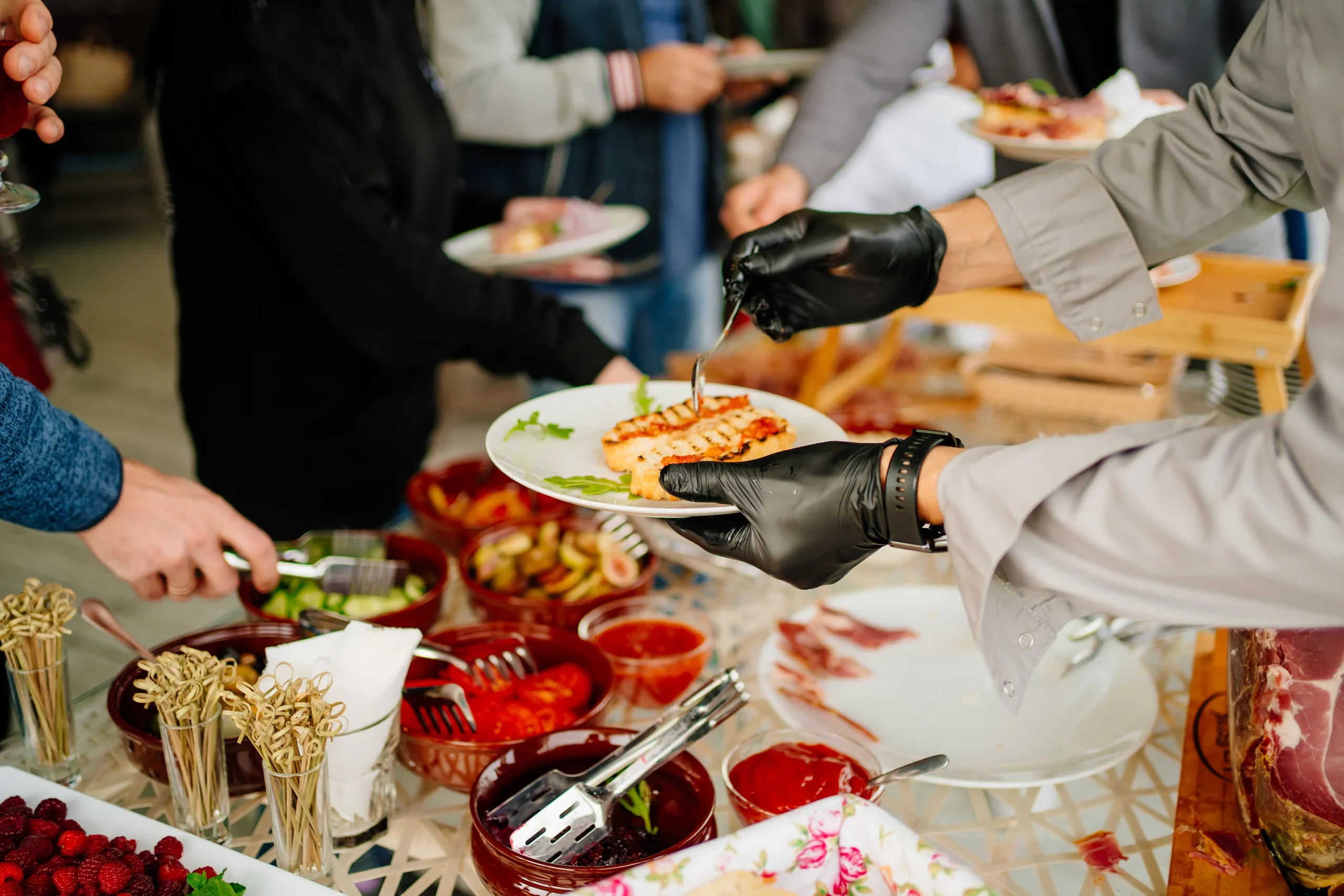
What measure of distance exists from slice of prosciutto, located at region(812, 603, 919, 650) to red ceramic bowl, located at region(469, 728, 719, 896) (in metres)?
0.44

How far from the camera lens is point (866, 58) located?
2443mm

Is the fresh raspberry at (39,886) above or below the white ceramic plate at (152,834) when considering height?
above

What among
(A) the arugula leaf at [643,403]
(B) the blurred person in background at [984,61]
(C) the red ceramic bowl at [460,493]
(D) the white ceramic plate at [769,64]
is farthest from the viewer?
(D) the white ceramic plate at [769,64]

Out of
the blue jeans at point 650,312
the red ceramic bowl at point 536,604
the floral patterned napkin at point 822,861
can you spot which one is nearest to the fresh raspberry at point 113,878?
the floral patterned napkin at point 822,861

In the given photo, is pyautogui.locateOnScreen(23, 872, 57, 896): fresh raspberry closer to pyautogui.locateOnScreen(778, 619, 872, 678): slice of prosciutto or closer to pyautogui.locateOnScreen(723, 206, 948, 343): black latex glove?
pyautogui.locateOnScreen(778, 619, 872, 678): slice of prosciutto

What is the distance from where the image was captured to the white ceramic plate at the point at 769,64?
269 centimetres

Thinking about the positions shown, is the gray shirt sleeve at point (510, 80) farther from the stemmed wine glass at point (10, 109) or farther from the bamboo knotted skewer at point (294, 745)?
the bamboo knotted skewer at point (294, 745)

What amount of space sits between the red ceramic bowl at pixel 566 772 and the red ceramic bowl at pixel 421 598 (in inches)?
9.5

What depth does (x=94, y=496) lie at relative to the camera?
1174 millimetres

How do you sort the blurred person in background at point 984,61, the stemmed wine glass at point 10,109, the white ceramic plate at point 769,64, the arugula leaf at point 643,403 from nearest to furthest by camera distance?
1. the stemmed wine glass at point 10,109
2. the arugula leaf at point 643,403
3. the blurred person in background at point 984,61
4. the white ceramic plate at point 769,64

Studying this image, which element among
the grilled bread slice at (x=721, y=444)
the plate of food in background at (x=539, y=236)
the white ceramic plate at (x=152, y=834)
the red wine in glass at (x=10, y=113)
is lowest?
the white ceramic plate at (x=152, y=834)

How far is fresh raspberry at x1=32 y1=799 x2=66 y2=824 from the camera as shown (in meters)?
0.98

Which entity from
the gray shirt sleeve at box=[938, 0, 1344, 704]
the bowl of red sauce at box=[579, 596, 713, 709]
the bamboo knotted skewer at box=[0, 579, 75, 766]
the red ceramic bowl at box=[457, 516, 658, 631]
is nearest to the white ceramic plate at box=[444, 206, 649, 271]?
the red ceramic bowl at box=[457, 516, 658, 631]

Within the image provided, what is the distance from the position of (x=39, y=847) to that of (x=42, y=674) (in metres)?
0.26
